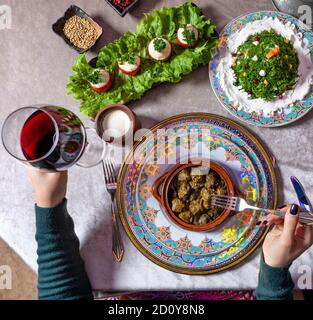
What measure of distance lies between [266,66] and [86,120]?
0.58m

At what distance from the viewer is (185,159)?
131cm

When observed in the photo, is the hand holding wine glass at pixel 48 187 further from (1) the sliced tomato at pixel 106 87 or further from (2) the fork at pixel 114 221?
(1) the sliced tomato at pixel 106 87

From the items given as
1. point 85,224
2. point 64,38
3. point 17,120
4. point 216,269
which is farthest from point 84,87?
point 216,269

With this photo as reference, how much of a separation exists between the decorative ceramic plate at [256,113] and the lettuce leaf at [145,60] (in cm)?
4

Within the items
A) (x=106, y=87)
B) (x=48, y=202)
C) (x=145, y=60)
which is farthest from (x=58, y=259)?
(x=145, y=60)

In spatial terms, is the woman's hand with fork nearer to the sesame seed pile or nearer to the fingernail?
the fingernail

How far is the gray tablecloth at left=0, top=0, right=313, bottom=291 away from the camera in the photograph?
1294 millimetres

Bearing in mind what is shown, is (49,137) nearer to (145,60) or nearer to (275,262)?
(145,60)

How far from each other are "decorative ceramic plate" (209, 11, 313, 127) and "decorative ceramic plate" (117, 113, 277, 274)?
0.05 meters

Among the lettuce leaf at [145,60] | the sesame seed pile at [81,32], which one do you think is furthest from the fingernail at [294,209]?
the sesame seed pile at [81,32]

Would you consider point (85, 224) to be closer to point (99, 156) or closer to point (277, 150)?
point (99, 156)

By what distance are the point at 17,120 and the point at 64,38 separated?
39 cm

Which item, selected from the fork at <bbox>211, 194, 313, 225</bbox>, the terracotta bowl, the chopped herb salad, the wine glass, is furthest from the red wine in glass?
the chopped herb salad

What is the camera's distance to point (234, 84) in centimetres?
130
